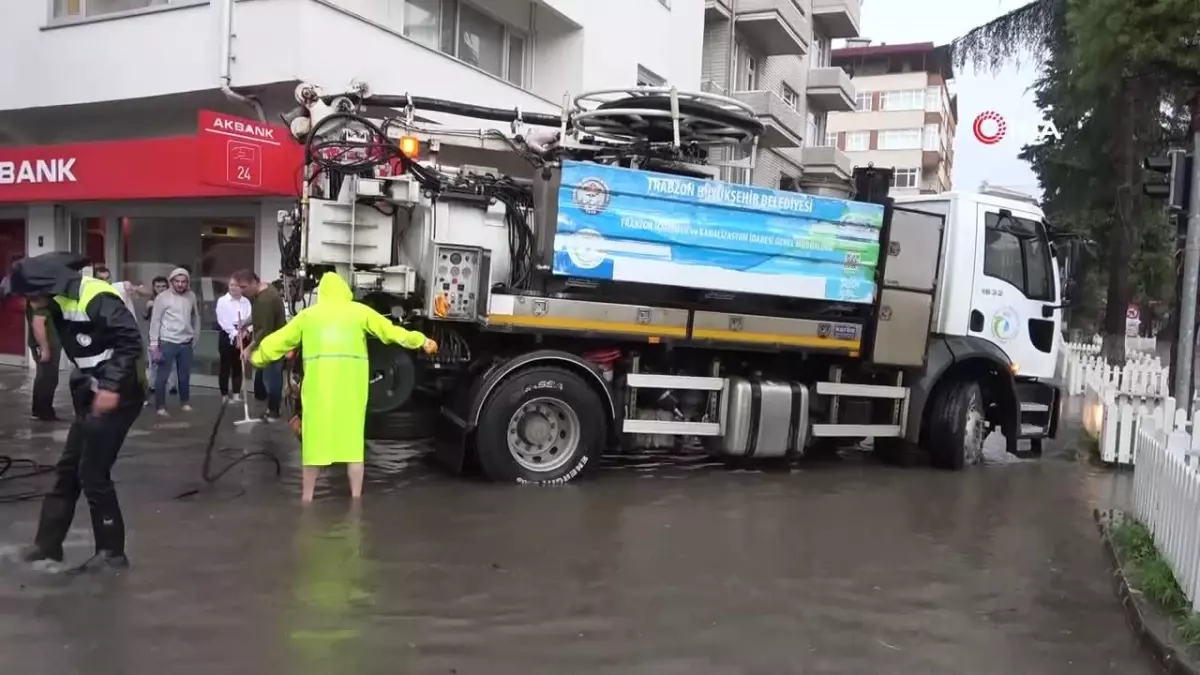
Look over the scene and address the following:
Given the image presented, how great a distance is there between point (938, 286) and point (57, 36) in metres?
12.5

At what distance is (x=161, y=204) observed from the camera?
49.3 ft

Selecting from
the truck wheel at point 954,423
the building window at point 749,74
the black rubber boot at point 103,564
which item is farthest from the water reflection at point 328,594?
the building window at point 749,74

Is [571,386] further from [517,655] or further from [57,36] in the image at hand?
[57,36]

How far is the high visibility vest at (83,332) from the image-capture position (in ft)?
18.4

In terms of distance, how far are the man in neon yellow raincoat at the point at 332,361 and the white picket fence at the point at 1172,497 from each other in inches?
195

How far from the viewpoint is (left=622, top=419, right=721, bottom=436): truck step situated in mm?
8922

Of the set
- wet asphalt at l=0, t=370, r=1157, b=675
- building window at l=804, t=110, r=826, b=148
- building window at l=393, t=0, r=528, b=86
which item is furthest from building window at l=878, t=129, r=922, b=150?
wet asphalt at l=0, t=370, r=1157, b=675

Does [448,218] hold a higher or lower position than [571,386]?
higher

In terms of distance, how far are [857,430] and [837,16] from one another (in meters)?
27.7

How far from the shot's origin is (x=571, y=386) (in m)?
8.47

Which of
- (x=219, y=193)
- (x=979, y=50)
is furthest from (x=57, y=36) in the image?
(x=979, y=50)

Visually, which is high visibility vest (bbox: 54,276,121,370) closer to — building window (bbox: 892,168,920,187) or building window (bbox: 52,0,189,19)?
building window (bbox: 52,0,189,19)

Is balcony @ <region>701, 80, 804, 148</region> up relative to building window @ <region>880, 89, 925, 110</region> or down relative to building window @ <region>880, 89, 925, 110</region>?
down

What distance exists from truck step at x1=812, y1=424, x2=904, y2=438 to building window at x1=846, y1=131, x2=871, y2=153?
66788 mm
